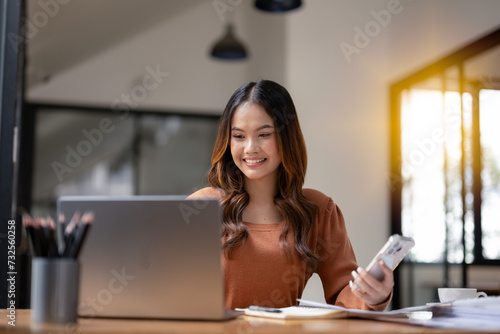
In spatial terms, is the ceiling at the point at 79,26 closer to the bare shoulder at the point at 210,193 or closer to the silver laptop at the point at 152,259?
the bare shoulder at the point at 210,193

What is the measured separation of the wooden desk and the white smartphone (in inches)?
5.5

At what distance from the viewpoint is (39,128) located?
645cm

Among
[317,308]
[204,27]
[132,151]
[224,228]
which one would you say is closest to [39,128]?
[132,151]

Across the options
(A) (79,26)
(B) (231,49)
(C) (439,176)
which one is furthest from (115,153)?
(C) (439,176)

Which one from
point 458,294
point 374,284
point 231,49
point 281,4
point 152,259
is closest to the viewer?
point 152,259

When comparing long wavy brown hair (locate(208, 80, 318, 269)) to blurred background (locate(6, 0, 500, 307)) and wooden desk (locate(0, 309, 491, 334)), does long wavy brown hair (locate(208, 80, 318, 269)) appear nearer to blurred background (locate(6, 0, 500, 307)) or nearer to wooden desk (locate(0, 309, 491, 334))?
wooden desk (locate(0, 309, 491, 334))

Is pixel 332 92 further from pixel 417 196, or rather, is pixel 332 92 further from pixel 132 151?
pixel 132 151

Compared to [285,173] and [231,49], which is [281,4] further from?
[285,173]

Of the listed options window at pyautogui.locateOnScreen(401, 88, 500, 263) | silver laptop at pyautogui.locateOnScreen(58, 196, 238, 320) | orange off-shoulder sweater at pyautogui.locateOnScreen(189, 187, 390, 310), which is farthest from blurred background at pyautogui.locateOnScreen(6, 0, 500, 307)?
silver laptop at pyautogui.locateOnScreen(58, 196, 238, 320)

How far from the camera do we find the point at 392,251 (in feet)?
4.45

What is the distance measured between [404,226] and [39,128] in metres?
3.95

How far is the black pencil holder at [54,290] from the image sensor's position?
1170mm

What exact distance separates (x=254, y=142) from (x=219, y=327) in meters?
0.86

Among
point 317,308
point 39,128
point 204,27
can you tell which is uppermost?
point 204,27
